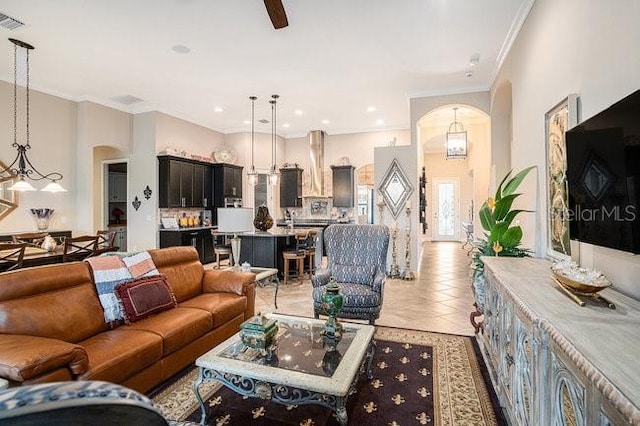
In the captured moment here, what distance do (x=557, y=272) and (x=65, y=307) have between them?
3099 mm

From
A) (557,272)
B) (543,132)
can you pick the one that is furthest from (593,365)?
(543,132)

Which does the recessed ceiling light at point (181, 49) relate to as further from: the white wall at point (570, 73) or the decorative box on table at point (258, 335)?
the white wall at point (570, 73)

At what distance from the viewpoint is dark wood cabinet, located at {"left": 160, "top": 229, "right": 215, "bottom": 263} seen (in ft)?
23.0

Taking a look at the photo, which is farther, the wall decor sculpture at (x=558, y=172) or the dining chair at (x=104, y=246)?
the dining chair at (x=104, y=246)

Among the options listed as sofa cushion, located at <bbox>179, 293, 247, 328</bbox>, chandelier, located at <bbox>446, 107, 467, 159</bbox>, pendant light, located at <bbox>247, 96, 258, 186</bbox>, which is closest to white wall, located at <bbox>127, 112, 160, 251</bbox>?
pendant light, located at <bbox>247, 96, 258, 186</bbox>

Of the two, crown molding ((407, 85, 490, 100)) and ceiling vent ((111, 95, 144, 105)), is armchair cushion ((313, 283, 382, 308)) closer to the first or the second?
crown molding ((407, 85, 490, 100))

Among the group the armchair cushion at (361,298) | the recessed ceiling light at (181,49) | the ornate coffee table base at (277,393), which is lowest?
the ornate coffee table base at (277,393)

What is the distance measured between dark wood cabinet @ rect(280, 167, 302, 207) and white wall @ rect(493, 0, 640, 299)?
609 cm

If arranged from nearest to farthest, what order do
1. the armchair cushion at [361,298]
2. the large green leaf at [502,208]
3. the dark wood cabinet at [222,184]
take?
the large green leaf at [502,208] < the armchair cushion at [361,298] < the dark wood cabinet at [222,184]

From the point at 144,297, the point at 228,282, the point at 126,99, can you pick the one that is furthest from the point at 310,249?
the point at 126,99

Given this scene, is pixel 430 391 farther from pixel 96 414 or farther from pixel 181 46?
pixel 181 46

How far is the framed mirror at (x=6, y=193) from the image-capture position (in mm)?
5137

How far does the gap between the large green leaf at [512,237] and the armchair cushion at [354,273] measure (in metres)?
1.41

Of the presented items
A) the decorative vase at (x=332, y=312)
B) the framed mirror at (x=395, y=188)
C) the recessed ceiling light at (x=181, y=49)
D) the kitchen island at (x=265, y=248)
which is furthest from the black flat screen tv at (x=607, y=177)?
the kitchen island at (x=265, y=248)
